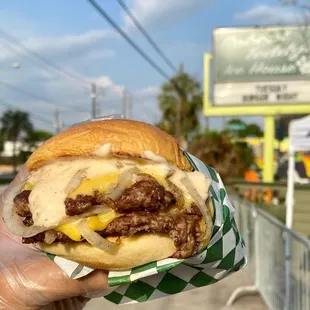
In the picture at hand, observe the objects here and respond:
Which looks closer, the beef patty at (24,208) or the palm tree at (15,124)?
the beef patty at (24,208)

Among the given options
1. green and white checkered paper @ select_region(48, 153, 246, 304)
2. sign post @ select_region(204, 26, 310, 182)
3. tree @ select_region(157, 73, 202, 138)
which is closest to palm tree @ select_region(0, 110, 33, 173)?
tree @ select_region(157, 73, 202, 138)

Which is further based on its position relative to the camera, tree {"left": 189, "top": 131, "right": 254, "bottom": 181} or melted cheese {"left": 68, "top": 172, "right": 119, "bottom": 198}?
tree {"left": 189, "top": 131, "right": 254, "bottom": 181}

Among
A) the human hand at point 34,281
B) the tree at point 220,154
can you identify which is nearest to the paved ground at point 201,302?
the human hand at point 34,281

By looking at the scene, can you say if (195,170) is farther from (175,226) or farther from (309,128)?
(309,128)

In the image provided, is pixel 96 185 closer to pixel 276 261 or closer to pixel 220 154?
pixel 276 261

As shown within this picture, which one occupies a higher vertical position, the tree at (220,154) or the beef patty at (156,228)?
the tree at (220,154)

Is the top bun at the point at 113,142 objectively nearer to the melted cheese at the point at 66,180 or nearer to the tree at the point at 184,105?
the melted cheese at the point at 66,180

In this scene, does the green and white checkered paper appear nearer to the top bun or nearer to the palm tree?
the top bun
